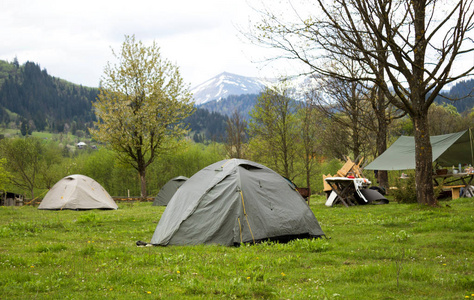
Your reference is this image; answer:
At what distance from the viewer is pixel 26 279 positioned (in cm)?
581

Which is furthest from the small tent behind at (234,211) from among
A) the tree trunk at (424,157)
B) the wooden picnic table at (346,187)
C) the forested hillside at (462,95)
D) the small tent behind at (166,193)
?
the small tent behind at (166,193)

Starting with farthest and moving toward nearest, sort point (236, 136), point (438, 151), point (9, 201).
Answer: point (236, 136) < point (9, 201) < point (438, 151)

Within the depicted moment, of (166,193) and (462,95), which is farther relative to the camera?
(462,95)

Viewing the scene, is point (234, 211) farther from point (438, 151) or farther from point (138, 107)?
point (138, 107)

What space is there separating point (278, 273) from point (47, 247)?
202 inches

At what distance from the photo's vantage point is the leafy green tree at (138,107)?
102 ft

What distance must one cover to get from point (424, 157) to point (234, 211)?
7.16 meters

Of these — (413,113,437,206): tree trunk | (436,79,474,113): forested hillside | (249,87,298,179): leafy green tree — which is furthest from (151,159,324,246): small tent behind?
(249,87,298,179): leafy green tree

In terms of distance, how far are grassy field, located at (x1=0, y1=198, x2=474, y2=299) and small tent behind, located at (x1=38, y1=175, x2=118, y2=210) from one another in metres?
12.2

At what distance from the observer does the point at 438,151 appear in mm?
19094

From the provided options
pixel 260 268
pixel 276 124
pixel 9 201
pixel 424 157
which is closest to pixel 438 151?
pixel 424 157

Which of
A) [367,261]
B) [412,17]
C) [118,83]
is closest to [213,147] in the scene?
[118,83]

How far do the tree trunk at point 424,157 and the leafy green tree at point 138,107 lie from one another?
2190cm

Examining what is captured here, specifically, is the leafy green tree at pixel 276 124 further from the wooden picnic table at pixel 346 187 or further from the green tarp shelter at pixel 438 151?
the wooden picnic table at pixel 346 187
